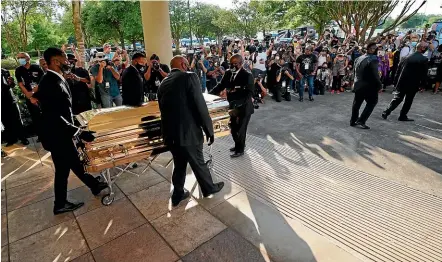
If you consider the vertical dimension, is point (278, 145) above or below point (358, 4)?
below

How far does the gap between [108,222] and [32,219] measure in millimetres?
1004

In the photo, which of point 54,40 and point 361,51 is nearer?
point 361,51

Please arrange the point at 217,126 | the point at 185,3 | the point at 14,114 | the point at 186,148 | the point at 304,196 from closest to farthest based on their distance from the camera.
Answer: the point at 186,148, the point at 304,196, the point at 217,126, the point at 14,114, the point at 185,3

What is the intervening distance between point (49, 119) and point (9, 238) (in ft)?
4.54

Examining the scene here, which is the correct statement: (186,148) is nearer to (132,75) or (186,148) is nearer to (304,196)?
(304,196)

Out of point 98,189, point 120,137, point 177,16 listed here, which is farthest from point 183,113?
point 177,16

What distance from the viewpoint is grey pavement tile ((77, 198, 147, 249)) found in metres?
2.92

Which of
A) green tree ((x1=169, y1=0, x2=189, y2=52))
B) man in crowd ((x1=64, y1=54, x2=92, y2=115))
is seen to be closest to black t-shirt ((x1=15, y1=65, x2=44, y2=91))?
man in crowd ((x1=64, y1=54, x2=92, y2=115))

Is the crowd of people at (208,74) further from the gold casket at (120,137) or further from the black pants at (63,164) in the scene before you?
the black pants at (63,164)

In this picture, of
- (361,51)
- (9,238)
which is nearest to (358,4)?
(361,51)

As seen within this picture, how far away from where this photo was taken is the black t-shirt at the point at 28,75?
5.49 m

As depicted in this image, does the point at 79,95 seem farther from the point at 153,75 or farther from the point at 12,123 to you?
the point at 12,123

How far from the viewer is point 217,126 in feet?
13.6

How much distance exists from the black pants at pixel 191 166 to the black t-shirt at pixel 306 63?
647cm
